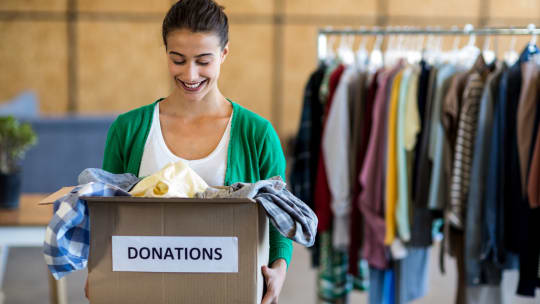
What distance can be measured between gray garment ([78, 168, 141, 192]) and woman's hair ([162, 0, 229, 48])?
30cm

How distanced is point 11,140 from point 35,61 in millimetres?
3513

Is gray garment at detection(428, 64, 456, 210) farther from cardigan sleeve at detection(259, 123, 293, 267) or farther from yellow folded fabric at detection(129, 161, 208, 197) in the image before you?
yellow folded fabric at detection(129, 161, 208, 197)

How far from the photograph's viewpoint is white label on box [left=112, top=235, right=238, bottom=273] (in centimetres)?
106

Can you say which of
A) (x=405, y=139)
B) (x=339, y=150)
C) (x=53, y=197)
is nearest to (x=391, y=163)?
(x=405, y=139)

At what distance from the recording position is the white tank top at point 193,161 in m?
1.26

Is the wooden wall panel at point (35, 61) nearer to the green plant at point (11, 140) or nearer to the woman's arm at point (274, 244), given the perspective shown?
the green plant at point (11, 140)

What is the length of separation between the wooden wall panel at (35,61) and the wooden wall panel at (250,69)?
5.12ft

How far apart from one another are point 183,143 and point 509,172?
4.77 feet

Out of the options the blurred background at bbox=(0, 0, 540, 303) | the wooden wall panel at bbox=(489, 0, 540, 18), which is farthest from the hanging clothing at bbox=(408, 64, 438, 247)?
the wooden wall panel at bbox=(489, 0, 540, 18)

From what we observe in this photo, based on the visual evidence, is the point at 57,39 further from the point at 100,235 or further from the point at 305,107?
the point at 100,235

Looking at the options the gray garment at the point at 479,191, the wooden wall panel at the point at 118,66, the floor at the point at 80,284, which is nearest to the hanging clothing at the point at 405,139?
the gray garment at the point at 479,191

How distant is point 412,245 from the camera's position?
245 centimetres

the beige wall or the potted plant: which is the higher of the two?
the beige wall

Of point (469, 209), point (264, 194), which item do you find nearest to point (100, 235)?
point (264, 194)
